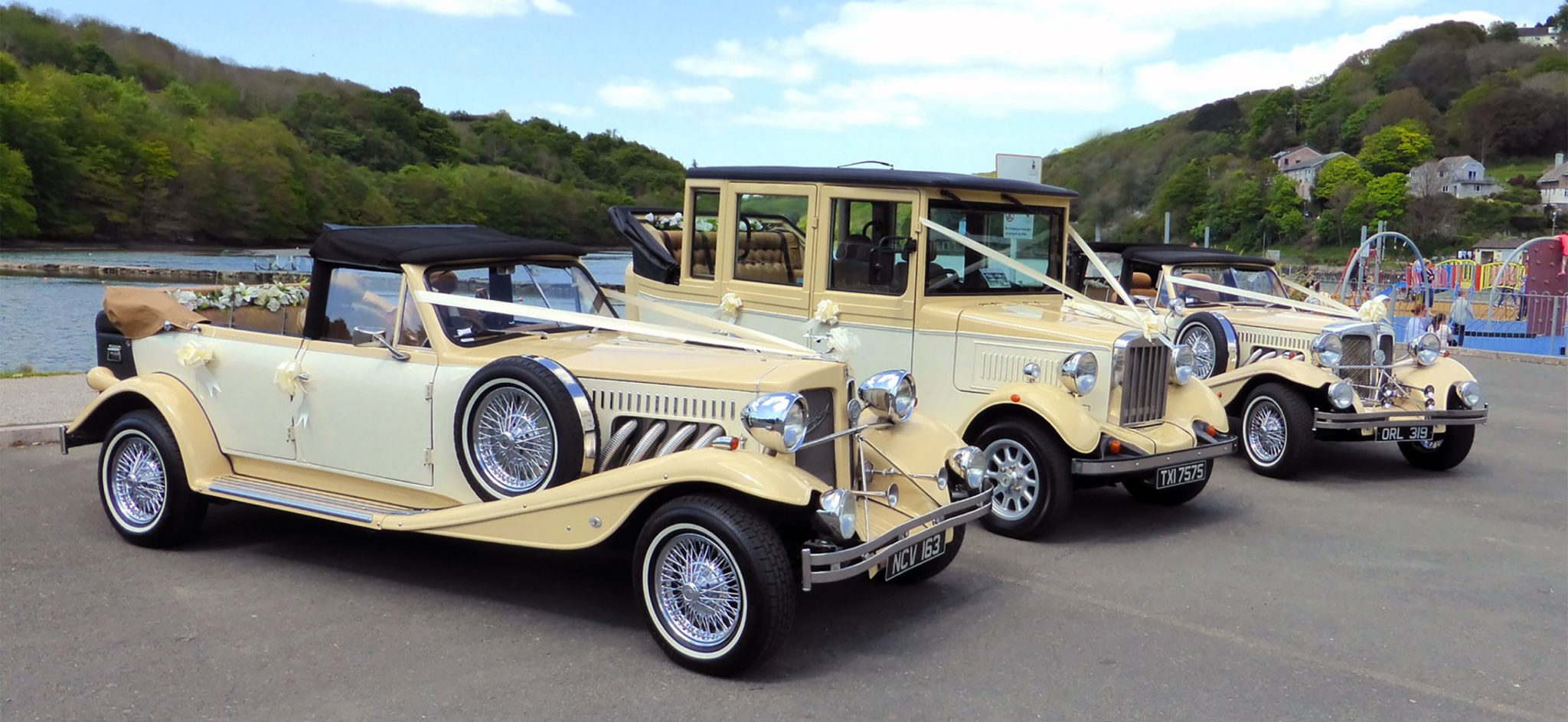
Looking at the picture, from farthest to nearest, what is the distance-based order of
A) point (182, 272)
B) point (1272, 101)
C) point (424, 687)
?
1. point (1272, 101)
2. point (182, 272)
3. point (424, 687)

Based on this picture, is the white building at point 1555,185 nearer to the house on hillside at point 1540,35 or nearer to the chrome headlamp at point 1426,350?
the house on hillside at point 1540,35

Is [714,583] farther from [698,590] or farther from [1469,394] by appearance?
[1469,394]

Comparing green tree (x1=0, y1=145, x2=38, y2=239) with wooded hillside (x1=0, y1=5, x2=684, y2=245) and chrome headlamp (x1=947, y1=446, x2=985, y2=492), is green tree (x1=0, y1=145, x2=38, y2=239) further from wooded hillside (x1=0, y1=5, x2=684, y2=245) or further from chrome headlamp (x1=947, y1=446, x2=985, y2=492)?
chrome headlamp (x1=947, y1=446, x2=985, y2=492)

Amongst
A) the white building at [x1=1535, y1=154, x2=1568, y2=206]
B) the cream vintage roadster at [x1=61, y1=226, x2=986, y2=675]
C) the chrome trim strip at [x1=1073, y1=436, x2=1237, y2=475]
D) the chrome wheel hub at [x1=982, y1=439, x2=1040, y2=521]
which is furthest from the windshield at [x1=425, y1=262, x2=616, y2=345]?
the white building at [x1=1535, y1=154, x2=1568, y2=206]

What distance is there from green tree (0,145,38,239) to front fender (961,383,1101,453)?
5497 centimetres

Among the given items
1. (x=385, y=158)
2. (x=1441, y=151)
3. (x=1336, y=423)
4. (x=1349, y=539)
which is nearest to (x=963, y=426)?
(x=1349, y=539)

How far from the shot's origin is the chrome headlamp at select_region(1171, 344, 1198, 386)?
7652 millimetres

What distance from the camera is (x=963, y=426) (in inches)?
280

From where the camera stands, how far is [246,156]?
129ft

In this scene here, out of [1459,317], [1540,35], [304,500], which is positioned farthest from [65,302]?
[1540,35]

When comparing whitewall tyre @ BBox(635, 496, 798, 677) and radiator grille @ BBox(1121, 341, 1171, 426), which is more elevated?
radiator grille @ BBox(1121, 341, 1171, 426)

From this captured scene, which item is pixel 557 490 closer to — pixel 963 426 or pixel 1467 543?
pixel 963 426

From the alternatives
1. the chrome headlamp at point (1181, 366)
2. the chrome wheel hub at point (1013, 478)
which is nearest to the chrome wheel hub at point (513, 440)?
the chrome wheel hub at point (1013, 478)

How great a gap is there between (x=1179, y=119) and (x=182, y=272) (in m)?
39.4
